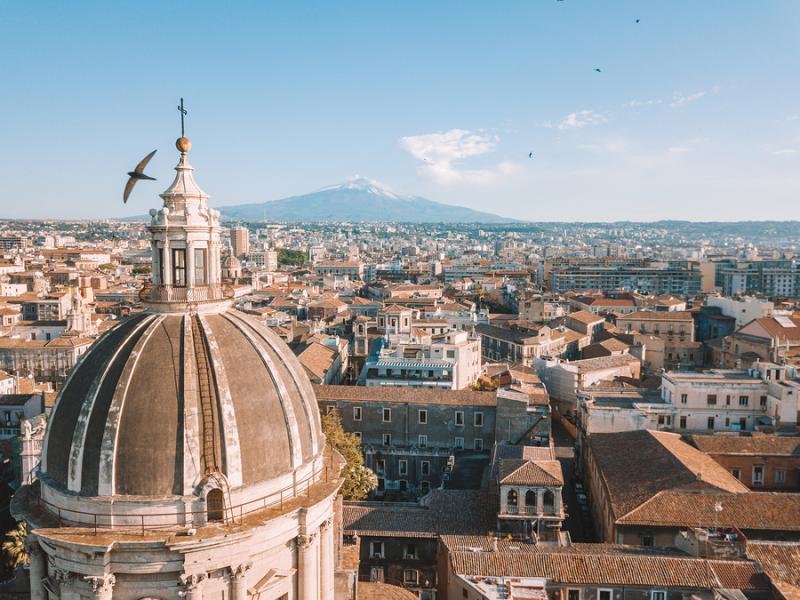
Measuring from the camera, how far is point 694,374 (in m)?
50.1

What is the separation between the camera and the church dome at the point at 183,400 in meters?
17.9

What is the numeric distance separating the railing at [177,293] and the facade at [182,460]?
0.04 metres

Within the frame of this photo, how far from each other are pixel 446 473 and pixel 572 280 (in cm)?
12639

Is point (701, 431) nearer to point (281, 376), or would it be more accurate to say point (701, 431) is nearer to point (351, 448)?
point (351, 448)

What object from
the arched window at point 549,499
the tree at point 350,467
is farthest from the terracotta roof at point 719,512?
the tree at point 350,467

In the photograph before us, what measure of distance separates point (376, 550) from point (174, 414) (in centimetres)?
1875

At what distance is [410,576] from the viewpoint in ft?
110

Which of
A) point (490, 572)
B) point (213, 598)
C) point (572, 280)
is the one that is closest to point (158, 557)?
point (213, 598)

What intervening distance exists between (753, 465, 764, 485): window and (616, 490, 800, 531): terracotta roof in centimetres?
739

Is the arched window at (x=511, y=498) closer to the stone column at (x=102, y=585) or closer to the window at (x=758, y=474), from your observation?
the window at (x=758, y=474)

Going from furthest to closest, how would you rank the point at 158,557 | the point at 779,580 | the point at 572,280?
the point at 572,280 < the point at 779,580 < the point at 158,557

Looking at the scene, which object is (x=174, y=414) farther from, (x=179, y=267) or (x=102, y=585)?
(x=179, y=267)

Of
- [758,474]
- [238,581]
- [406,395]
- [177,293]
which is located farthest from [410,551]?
[758,474]

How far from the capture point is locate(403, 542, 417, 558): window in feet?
111
